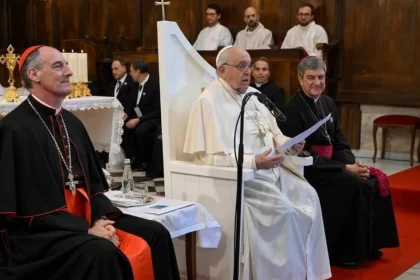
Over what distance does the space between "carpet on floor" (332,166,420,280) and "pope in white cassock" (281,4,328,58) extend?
8.21 feet

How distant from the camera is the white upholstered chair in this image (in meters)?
3.60

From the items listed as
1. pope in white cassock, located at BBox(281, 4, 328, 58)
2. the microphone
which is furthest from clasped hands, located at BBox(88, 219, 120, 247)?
pope in white cassock, located at BBox(281, 4, 328, 58)

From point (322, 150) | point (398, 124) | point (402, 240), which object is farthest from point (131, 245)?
point (398, 124)

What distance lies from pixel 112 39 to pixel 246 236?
8.73 metres

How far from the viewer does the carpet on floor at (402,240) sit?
13.6 ft

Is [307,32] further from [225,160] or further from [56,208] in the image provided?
[56,208]

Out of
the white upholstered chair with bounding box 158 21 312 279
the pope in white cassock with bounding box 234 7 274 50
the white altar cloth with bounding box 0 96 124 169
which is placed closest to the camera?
the white upholstered chair with bounding box 158 21 312 279

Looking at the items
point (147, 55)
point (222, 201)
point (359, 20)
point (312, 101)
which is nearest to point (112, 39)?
point (147, 55)

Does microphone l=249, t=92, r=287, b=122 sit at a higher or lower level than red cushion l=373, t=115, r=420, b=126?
higher

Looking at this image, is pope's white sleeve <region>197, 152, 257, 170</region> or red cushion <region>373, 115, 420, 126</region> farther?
red cushion <region>373, 115, 420, 126</region>

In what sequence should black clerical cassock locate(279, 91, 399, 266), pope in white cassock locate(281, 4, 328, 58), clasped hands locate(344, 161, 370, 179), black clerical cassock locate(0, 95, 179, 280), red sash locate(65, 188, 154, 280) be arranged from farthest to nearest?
pope in white cassock locate(281, 4, 328, 58), clasped hands locate(344, 161, 370, 179), black clerical cassock locate(279, 91, 399, 266), red sash locate(65, 188, 154, 280), black clerical cassock locate(0, 95, 179, 280)

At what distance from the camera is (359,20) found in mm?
8453

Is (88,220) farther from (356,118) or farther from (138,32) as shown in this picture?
(138,32)

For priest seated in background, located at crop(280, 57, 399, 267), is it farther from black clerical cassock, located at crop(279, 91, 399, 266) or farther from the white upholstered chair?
the white upholstered chair
